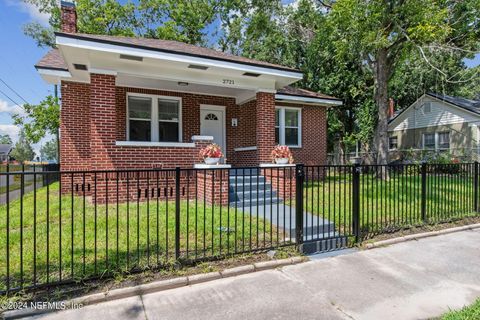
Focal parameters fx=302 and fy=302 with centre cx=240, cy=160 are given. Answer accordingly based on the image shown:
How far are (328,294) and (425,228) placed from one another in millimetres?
3810

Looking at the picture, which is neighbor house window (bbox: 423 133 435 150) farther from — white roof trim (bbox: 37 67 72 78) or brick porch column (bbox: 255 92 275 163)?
white roof trim (bbox: 37 67 72 78)

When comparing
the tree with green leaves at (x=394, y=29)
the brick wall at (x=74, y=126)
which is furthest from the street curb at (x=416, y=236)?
the brick wall at (x=74, y=126)

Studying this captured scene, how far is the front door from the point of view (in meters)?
11.4

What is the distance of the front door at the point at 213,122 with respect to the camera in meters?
11.4

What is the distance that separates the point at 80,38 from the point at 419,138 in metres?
24.1

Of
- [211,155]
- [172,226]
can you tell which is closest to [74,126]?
[211,155]

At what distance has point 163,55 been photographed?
7.68 m

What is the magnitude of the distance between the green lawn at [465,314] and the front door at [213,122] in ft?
31.0

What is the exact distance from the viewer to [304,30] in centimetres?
1928

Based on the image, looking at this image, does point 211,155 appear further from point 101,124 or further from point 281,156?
point 101,124

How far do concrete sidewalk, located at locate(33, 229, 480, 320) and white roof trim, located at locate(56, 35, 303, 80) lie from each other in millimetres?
5869

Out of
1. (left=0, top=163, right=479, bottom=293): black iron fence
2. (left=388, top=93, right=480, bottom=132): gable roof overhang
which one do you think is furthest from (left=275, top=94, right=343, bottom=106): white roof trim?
(left=388, top=93, right=480, bottom=132): gable roof overhang

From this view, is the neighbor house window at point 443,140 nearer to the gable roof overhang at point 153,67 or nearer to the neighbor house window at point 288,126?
the neighbor house window at point 288,126

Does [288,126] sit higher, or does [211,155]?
[288,126]
